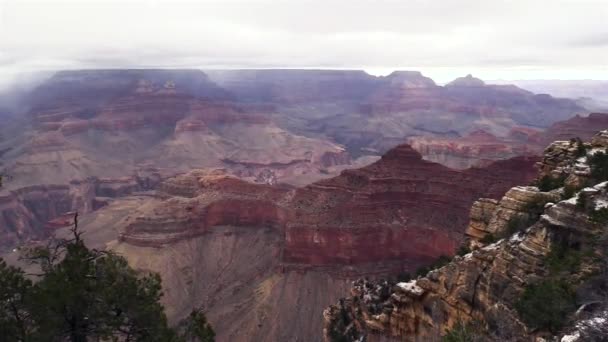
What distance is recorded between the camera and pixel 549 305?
17234 mm

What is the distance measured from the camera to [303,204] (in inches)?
2645

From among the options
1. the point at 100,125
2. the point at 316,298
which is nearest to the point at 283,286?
the point at 316,298

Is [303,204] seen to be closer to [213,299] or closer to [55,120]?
[213,299]

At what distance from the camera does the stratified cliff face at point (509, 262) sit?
18906 millimetres

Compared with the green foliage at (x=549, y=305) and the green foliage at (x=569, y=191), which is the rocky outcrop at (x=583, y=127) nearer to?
the green foliage at (x=569, y=191)

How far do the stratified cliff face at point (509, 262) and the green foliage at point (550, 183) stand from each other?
0.21 meters

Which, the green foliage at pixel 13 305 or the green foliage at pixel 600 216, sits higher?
the green foliage at pixel 600 216

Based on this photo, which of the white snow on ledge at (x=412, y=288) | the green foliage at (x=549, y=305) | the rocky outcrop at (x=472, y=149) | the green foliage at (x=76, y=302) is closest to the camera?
the green foliage at (x=549, y=305)

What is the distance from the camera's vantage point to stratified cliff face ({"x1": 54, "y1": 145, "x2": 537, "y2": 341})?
5553 cm

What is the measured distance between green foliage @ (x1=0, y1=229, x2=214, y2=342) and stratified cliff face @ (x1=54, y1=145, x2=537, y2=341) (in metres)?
33.3

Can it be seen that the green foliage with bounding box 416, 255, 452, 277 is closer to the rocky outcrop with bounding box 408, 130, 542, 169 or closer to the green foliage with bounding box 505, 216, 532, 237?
the green foliage with bounding box 505, 216, 532, 237

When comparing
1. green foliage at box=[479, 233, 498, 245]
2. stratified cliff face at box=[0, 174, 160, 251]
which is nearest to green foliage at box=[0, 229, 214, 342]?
green foliage at box=[479, 233, 498, 245]

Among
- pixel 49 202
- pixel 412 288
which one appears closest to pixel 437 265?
pixel 412 288

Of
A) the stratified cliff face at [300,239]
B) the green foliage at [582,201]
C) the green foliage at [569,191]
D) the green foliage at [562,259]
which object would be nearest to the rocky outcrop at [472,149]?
the stratified cliff face at [300,239]
